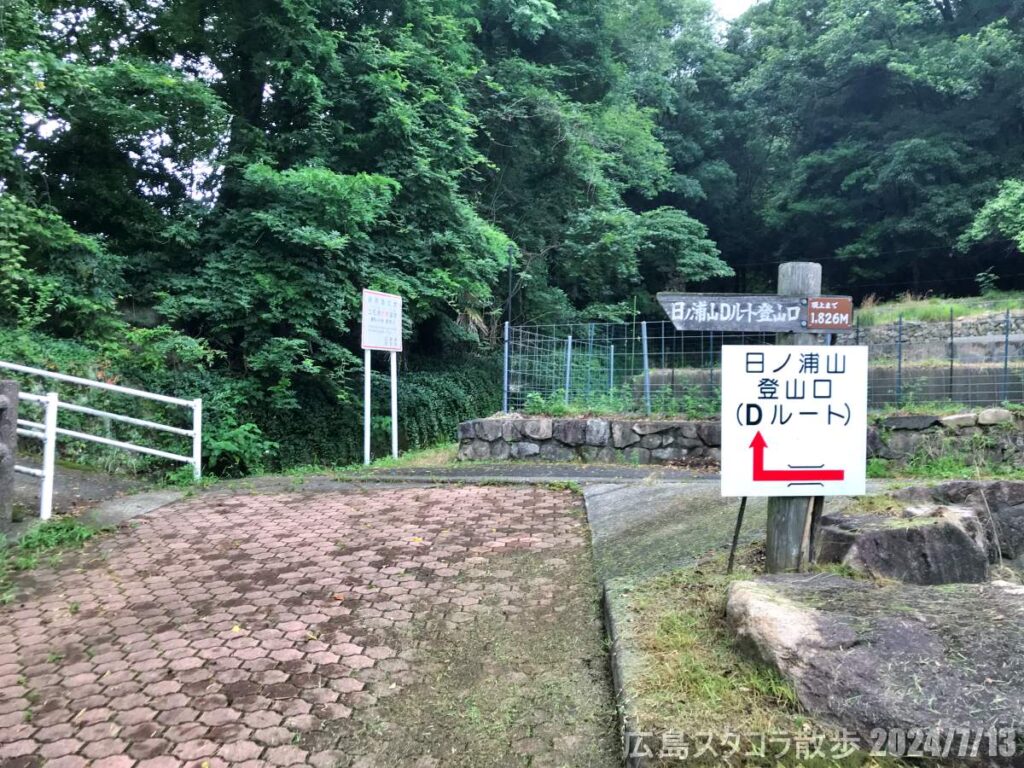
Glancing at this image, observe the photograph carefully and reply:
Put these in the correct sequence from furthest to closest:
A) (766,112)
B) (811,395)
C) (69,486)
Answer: (766,112) → (69,486) → (811,395)

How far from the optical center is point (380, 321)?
876 centimetres

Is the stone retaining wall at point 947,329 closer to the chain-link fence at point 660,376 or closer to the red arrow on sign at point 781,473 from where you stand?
the chain-link fence at point 660,376

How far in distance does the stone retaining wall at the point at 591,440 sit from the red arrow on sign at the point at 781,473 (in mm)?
4479

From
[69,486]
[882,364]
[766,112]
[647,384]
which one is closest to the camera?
[69,486]

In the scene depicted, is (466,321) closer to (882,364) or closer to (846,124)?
(882,364)

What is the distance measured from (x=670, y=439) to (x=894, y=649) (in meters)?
5.53

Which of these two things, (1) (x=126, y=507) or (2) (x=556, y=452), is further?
(2) (x=556, y=452)

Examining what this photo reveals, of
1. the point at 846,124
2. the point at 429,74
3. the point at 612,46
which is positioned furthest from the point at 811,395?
the point at 846,124

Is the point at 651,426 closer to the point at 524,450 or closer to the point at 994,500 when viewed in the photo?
the point at 524,450

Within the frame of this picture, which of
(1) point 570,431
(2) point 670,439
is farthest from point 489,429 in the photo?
(2) point 670,439

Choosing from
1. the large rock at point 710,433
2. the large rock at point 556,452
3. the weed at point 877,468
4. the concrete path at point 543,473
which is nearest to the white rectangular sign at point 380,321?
the concrete path at point 543,473

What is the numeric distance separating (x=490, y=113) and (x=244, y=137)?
20.1ft

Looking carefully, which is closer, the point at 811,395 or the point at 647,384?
the point at 811,395

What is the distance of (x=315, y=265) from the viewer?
404 inches
